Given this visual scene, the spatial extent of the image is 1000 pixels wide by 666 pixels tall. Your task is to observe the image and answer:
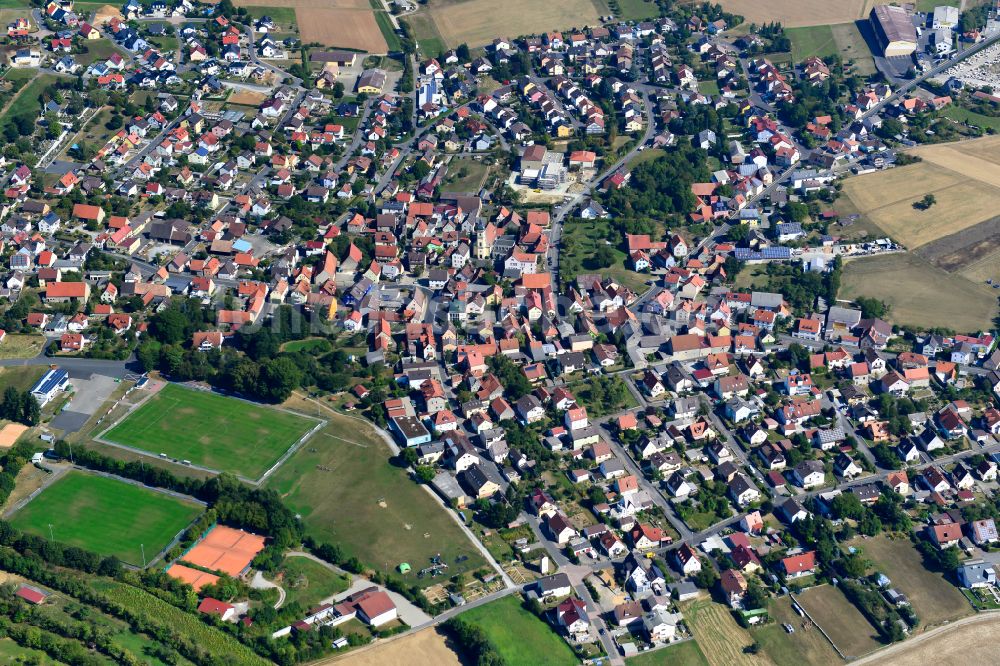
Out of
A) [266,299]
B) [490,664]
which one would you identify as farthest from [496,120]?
[490,664]

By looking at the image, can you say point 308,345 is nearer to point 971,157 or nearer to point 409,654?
point 409,654

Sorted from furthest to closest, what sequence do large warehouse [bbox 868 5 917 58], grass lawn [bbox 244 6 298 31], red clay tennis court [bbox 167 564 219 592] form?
grass lawn [bbox 244 6 298 31]
large warehouse [bbox 868 5 917 58]
red clay tennis court [bbox 167 564 219 592]

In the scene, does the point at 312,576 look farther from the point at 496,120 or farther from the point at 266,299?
the point at 496,120

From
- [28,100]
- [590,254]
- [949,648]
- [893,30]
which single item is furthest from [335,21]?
[949,648]

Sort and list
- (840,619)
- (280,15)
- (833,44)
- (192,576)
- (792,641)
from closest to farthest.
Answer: (792,641) → (840,619) → (192,576) → (833,44) → (280,15)

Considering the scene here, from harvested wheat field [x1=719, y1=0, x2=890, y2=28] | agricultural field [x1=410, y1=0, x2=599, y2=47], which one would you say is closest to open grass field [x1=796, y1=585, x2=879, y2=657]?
agricultural field [x1=410, y1=0, x2=599, y2=47]

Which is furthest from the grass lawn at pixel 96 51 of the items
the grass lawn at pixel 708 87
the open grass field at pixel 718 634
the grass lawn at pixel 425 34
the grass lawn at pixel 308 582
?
the open grass field at pixel 718 634

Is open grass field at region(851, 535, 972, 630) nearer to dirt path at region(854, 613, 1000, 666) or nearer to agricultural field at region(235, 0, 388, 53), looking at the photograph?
dirt path at region(854, 613, 1000, 666)
